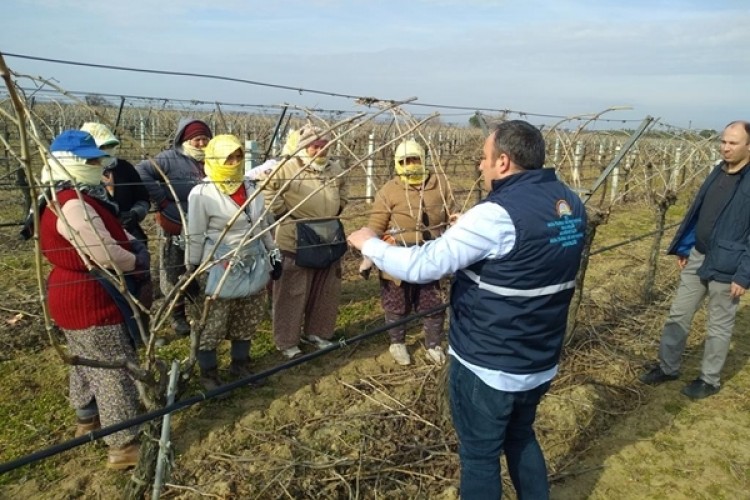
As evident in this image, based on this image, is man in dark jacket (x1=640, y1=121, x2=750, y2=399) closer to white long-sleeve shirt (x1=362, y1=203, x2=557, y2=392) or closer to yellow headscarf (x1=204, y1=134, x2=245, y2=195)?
white long-sleeve shirt (x1=362, y1=203, x2=557, y2=392)

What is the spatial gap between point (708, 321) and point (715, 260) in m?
0.48

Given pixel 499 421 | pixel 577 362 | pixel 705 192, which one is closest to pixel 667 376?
pixel 577 362

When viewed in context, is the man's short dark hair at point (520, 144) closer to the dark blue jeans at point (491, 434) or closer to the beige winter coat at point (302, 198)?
the dark blue jeans at point (491, 434)

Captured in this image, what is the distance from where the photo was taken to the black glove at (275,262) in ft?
9.99

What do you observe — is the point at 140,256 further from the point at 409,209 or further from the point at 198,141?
the point at 409,209

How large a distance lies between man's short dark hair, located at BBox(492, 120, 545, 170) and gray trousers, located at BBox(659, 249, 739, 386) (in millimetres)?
2271

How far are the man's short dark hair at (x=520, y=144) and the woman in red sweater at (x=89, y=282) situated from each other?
150 centimetres

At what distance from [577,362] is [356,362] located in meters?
1.65

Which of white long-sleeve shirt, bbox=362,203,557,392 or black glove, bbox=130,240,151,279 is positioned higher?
white long-sleeve shirt, bbox=362,203,557,392

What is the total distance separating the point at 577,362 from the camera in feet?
12.7

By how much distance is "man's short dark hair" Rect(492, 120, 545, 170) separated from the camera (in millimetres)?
1729

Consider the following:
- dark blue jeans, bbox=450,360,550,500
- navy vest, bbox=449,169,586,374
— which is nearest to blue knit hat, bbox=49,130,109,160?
navy vest, bbox=449,169,586,374

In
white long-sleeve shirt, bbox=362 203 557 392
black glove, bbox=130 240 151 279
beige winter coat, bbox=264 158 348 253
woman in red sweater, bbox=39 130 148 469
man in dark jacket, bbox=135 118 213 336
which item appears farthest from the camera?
man in dark jacket, bbox=135 118 213 336

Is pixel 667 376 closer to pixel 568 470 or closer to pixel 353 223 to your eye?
pixel 568 470
